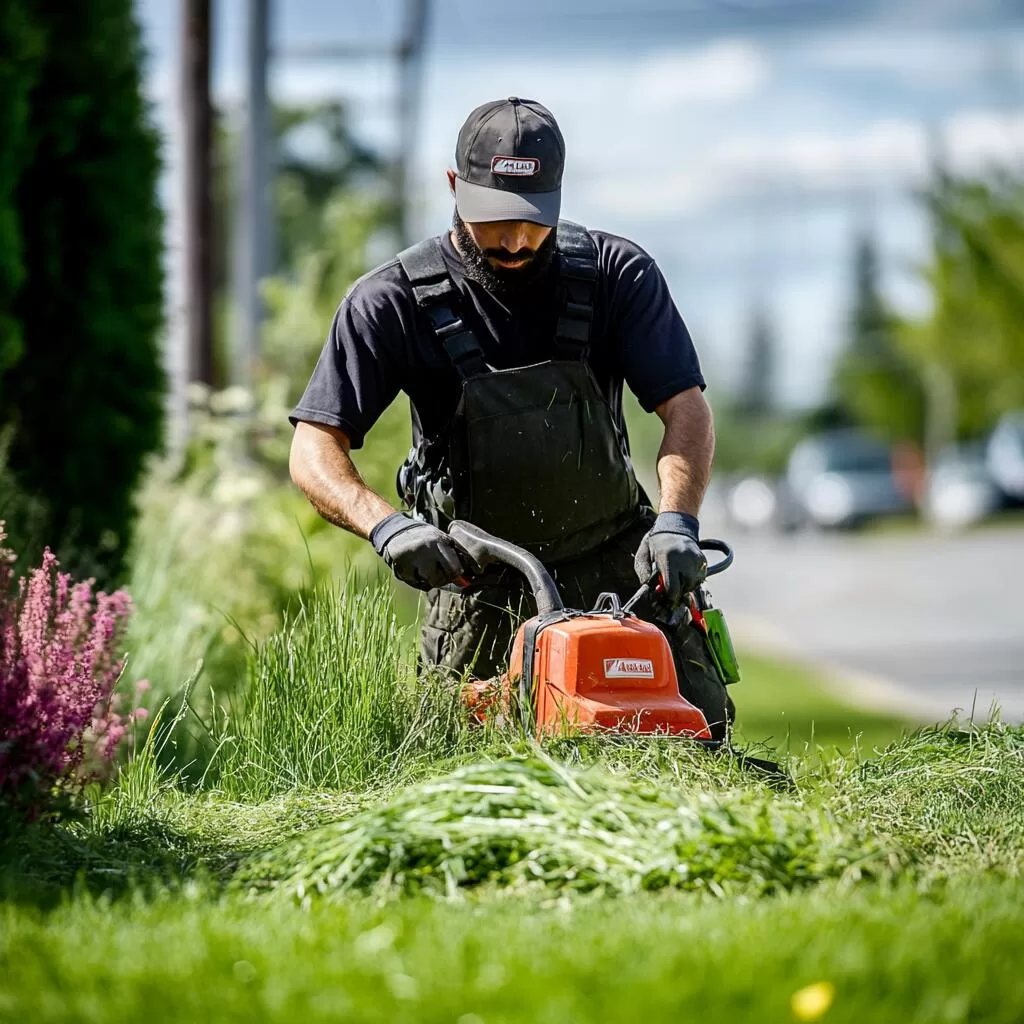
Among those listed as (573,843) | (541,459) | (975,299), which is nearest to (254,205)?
(541,459)

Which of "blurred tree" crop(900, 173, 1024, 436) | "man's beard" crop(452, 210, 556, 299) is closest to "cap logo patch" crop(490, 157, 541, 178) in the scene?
"man's beard" crop(452, 210, 556, 299)

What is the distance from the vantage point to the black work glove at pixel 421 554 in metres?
3.73

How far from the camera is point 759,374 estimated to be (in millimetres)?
99250

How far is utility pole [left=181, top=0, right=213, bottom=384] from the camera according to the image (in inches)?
406

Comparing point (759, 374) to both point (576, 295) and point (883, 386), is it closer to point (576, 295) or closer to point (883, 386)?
point (883, 386)

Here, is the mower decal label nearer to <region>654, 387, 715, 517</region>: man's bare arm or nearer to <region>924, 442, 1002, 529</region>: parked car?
<region>654, 387, 715, 517</region>: man's bare arm

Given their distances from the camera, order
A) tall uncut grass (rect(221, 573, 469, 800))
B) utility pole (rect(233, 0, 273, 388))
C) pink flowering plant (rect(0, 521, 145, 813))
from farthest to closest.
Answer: utility pole (rect(233, 0, 273, 388))
tall uncut grass (rect(221, 573, 469, 800))
pink flowering plant (rect(0, 521, 145, 813))

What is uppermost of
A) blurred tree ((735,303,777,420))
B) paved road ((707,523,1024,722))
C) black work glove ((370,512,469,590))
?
black work glove ((370,512,469,590))

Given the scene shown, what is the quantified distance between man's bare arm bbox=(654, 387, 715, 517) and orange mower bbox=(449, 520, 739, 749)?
45cm

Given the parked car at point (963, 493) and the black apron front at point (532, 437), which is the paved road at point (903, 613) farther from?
the black apron front at point (532, 437)

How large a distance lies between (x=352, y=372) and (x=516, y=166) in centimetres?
67

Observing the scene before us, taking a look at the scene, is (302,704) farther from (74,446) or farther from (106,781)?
(74,446)

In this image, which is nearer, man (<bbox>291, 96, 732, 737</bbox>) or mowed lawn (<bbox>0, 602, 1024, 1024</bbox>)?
mowed lawn (<bbox>0, 602, 1024, 1024</bbox>)

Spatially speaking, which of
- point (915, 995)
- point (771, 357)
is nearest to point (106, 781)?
point (915, 995)
